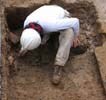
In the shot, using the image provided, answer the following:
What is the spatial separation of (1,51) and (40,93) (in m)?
0.69

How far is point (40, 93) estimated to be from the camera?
5.26 m

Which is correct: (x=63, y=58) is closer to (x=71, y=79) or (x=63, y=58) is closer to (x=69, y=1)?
(x=71, y=79)

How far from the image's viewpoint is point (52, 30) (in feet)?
17.6

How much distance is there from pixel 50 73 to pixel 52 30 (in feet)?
1.88

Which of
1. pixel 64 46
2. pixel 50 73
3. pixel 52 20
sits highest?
pixel 52 20

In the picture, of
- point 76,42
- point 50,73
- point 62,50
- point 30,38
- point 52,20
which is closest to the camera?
point 30,38

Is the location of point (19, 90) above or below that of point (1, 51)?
below

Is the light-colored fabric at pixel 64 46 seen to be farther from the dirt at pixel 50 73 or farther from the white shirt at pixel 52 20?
the dirt at pixel 50 73

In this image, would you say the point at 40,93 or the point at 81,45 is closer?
the point at 40,93

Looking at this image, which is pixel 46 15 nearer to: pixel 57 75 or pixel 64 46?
pixel 64 46

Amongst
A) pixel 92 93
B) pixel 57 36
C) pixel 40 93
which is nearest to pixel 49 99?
pixel 40 93

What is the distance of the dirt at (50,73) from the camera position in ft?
17.2

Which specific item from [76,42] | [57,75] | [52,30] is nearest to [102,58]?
[76,42]

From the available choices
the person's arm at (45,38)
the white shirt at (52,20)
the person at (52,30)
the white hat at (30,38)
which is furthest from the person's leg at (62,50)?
the white hat at (30,38)
